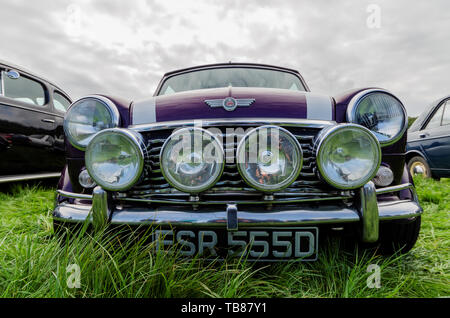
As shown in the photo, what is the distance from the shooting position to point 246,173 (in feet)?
3.83

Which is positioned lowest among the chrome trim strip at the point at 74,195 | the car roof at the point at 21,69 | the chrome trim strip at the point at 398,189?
the chrome trim strip at the point at 74,195

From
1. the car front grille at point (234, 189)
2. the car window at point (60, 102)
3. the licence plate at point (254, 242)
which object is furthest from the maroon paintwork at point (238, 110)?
the car window at point (60, 102)

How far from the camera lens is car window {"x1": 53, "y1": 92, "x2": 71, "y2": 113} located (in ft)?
12.1

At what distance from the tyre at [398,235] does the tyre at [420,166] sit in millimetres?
3310

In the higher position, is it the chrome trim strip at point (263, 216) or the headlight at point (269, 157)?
the headlight at point (269, 157)

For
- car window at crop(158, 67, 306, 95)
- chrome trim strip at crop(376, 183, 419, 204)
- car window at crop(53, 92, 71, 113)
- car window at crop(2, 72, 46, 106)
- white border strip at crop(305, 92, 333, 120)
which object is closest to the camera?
chrome trim strip at crop(376, 183, 419, 204)

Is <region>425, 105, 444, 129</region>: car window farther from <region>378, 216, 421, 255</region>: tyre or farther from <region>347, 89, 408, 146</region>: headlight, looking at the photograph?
<region>378, 216, 421, 255</region>: tyre

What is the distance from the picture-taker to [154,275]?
1.02 meters

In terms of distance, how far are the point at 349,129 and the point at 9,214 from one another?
9.03 feet

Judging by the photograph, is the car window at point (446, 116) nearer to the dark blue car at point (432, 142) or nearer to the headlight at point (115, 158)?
the dark blue car at point (432, 142)

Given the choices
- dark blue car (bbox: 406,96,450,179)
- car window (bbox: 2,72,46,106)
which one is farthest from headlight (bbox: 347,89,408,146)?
car window (bbox: 2,72,46,106)

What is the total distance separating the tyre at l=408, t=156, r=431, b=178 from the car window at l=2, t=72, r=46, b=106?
Answer: 18.6 feet

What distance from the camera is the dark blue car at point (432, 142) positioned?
3.52m
